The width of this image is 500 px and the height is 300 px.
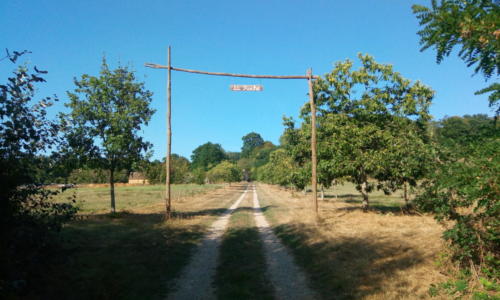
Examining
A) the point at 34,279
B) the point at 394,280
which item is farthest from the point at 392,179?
the point at 34,279

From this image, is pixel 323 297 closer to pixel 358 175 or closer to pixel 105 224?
pixel 105 224

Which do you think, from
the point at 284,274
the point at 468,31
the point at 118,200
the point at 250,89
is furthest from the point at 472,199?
the point at 118,200

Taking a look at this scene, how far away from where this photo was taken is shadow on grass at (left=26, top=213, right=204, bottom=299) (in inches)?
253

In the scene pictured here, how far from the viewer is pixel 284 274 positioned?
26.1 ft

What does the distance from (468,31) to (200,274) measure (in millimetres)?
7621

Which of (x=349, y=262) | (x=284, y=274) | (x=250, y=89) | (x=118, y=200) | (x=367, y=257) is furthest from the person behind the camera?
(x=118, y=200)

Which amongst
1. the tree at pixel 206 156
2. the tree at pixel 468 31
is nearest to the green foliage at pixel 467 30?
the tree at pixel 468 31

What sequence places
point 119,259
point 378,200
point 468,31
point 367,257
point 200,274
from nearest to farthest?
point 468,31
point 200,274
point 367,257
point 119,259
point 378,200

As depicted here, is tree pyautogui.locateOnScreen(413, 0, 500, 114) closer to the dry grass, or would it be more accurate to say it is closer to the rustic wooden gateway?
the dry grass

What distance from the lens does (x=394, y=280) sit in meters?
7.03

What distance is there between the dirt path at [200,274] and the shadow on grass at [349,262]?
8.41 ft

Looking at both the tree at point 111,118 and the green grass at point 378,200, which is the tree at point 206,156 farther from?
the tree at point 111,118

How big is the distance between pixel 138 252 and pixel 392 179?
1551 centimetres

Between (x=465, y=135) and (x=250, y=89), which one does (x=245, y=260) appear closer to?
(x=465, y=135)
